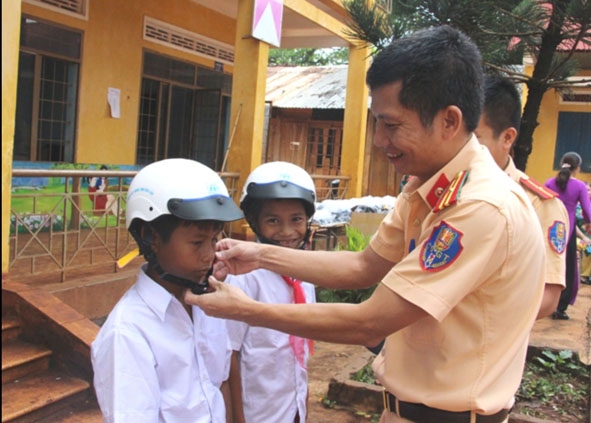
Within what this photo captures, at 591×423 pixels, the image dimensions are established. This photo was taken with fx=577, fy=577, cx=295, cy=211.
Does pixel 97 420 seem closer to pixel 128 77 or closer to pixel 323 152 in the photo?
pixel 128 77

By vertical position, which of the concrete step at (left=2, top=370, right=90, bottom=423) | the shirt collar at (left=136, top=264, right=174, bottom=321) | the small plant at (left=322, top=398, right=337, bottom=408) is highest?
the shirt collar at (left=136, top=264, right=174, bottom=321)

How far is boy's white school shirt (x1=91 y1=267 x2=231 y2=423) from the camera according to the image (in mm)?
1620

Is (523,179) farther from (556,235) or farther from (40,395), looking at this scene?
(40,395)

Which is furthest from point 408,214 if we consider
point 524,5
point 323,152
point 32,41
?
point 323,152

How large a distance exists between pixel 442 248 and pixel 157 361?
918 millimetres

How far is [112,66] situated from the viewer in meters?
7.88

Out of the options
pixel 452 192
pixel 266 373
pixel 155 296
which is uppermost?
pixel 452 192

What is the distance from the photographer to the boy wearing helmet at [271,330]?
2.42 metres

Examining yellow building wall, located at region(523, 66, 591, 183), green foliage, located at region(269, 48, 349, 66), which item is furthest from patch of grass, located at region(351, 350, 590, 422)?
green foliage, located at region(269, 48, 349, 66)

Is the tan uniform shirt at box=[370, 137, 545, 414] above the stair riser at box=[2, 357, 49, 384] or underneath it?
above

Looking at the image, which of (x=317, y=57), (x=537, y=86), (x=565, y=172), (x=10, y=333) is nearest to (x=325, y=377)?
(x=10, y=333)

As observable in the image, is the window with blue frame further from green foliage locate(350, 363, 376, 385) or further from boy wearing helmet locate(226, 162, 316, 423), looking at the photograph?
boy wearing helmet locate(226, 162, 316, 423)

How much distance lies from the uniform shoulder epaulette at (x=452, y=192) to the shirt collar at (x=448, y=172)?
0.03 meters

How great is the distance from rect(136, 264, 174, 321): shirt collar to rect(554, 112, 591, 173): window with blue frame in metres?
12.3
